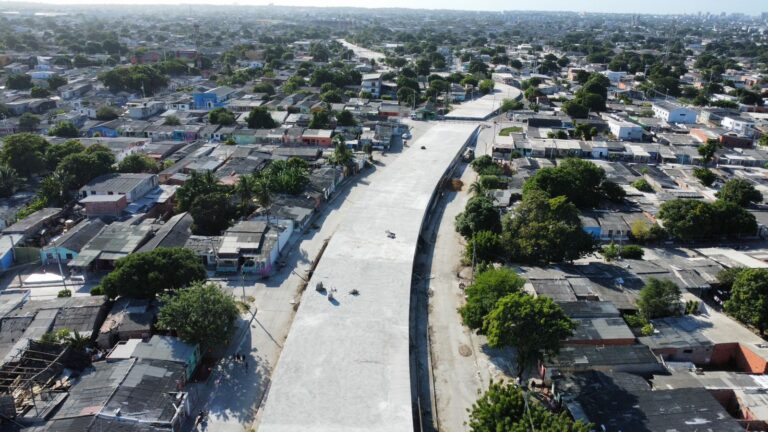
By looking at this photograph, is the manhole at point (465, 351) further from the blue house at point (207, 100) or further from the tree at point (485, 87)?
the tree at point (485, 87)

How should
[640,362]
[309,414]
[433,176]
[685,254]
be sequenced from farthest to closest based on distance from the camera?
[433,176] < [685,254] < [640,362] < [309,414]

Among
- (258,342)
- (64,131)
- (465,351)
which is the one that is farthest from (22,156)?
(465,351)

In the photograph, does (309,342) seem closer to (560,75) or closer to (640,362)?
(640,362)

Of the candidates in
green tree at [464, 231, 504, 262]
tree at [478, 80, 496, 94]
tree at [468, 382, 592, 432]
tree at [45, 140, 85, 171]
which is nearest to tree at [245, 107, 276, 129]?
tree at [45, 140, 85, 171]

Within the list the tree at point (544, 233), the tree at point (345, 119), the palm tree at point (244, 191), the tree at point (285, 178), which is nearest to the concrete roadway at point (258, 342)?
the tree at point (285, 178)

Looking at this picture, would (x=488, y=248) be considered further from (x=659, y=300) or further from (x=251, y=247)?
(x=251, y=247)

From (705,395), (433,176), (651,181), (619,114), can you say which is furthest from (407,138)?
(705,395)
